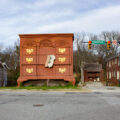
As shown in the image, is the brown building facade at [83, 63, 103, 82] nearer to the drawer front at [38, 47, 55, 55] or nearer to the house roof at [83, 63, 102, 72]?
the house roof at [83, 63, 102, 72]

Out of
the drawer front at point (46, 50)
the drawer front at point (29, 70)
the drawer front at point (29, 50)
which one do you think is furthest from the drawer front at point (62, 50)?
the drawer front at point (29, 70)

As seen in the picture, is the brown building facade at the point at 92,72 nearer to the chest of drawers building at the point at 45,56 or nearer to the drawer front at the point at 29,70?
the chest of drawers building at the point at 45,56

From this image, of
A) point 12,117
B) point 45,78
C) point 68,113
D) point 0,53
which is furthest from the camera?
point 0,53

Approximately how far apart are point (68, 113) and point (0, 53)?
209ft

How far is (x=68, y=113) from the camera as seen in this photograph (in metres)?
9.47

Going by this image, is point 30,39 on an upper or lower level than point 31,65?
upper

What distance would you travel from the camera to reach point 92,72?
227ft

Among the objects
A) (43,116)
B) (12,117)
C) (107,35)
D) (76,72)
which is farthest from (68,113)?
(107,35)

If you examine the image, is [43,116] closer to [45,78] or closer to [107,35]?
[45,78]

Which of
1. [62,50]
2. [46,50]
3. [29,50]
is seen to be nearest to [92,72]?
[62,50]

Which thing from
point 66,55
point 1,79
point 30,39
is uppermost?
point 30,39

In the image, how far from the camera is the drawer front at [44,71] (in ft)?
98.5

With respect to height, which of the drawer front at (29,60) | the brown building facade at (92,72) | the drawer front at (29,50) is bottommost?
the brown building facade at (92,72)

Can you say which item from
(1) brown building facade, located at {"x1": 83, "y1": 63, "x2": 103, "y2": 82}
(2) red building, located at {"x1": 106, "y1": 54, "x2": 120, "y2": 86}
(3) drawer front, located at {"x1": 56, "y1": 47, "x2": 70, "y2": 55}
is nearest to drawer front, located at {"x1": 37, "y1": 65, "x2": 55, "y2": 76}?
(3) drawer front, located at {"x1": 56, "y1": 47, "x2": 70, "y2": 55}
